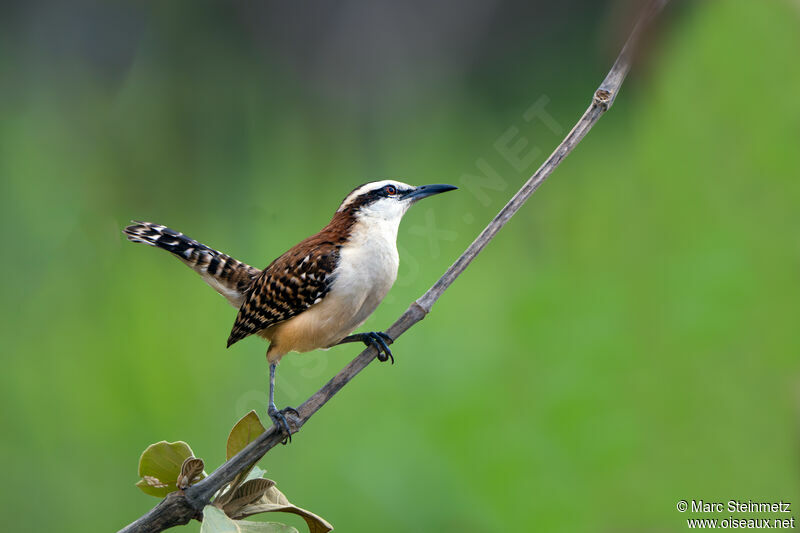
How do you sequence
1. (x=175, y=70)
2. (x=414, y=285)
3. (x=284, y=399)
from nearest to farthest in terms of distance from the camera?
(x=284, y=399) → (x=414, y=285) → (x=175, y=70)

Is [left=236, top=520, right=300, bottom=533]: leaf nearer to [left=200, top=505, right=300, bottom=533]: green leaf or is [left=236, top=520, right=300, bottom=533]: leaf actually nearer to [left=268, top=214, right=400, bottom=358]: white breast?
[left=200, top=505, right=300, bottom=533]: green leaf

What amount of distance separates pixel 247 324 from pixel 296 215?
47cm

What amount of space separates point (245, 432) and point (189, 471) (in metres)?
0.04

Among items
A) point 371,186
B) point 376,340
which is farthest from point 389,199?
point 376,340

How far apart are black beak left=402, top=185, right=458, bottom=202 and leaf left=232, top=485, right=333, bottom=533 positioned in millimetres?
279

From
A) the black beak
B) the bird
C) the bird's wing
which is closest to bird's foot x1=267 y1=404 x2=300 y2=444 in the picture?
the bird

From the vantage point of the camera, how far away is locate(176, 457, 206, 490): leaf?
0.40m

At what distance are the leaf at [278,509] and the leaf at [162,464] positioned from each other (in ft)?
0.15

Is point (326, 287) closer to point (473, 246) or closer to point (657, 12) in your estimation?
point (473, 246)

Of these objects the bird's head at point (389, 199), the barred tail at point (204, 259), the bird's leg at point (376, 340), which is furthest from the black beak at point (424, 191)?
the barred tail at point (204, 259)

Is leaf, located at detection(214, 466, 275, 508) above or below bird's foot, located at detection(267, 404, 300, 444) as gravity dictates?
below

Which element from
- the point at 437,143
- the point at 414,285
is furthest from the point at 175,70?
the point at 414,285

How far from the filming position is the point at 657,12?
0.39 m

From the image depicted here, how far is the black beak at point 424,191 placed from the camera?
1.95ft
